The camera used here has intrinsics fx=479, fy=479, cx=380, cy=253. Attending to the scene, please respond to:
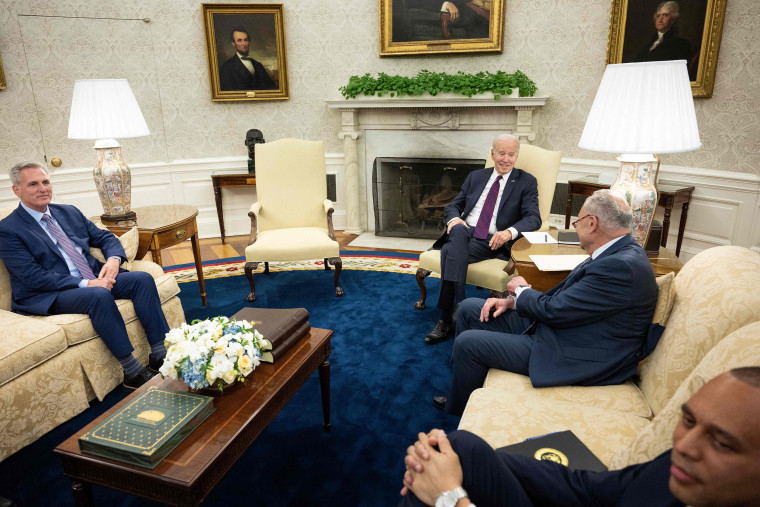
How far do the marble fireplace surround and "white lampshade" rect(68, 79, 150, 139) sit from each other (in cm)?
238

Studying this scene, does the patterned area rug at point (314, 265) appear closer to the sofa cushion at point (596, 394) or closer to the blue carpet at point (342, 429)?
the blue carpet at point (342, 429)

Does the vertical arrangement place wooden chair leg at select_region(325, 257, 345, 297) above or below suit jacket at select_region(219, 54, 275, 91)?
below

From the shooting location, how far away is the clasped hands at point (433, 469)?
3.77ft

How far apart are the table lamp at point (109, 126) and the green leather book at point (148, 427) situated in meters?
2.16

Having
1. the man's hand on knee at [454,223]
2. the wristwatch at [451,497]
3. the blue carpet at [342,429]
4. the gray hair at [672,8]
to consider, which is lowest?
the blue carpet at [342,429]

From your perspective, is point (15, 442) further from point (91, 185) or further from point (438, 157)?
point (438, 157)

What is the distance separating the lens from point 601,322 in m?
1.82

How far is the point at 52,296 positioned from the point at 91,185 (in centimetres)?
313

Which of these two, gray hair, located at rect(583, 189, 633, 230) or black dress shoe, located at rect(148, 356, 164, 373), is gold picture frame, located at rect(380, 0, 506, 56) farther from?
black dress shoe, located at rect(148, 356, 164, 373)

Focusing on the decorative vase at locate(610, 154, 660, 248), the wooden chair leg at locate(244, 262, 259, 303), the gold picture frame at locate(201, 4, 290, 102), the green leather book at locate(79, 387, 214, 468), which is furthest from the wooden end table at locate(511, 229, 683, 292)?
the gold picture frame at locate(201, 4, 290, 102)

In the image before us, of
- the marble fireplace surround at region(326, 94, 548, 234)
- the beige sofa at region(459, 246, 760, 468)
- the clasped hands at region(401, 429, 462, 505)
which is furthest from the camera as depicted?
the marble fireplace surround at region(326, 94, 548, 234)

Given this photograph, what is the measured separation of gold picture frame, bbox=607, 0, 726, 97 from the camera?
3.89 metres

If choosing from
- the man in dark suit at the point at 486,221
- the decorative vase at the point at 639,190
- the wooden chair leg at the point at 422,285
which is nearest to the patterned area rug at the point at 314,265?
the wooden chair leg at the point at 422,285

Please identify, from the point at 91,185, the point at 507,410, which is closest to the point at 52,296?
the point at 507,410
